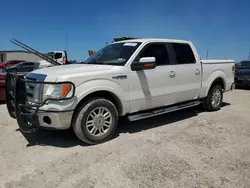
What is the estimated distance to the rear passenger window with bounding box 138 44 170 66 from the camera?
4.59 metres

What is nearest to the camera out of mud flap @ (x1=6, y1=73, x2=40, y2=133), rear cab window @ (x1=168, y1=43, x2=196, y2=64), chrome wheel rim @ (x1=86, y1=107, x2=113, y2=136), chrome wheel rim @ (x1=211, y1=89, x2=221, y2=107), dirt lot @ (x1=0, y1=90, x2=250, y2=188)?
dirt lot @ (x1=0, y1=90, x2=250, y2=188)

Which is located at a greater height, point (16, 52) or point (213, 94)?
point (16, 52)

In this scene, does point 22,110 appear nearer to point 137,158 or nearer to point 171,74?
point 137,158

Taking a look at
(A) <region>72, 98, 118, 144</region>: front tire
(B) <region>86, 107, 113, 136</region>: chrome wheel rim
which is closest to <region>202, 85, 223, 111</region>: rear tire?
(A) <region>72, 98, 118, 144</region>: front tire

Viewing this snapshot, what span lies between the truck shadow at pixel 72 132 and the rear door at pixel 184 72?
0.57 meters

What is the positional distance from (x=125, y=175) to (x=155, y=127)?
6.68ft

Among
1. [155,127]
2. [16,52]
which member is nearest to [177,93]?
[155,127]

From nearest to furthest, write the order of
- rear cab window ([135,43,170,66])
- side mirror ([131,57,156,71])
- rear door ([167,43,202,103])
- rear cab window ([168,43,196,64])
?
side mirror ([131,57,156,71])
rear cab window ([135,43,170,66])
rear door ([167,43,202,103])
rear cab window ([168,43,196,64])

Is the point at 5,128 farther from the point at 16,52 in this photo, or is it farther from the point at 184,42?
the point at 16,52

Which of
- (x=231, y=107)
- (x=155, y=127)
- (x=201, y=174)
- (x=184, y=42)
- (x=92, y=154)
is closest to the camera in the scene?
(x=201, y=174)

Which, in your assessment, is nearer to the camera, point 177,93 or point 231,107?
point 177,93

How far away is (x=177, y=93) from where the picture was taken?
5.03 meters

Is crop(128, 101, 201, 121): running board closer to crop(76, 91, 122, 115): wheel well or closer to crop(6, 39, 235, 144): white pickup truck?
crop(6, 39, 235, 144): white pickup truck

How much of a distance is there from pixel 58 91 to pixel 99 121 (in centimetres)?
89
